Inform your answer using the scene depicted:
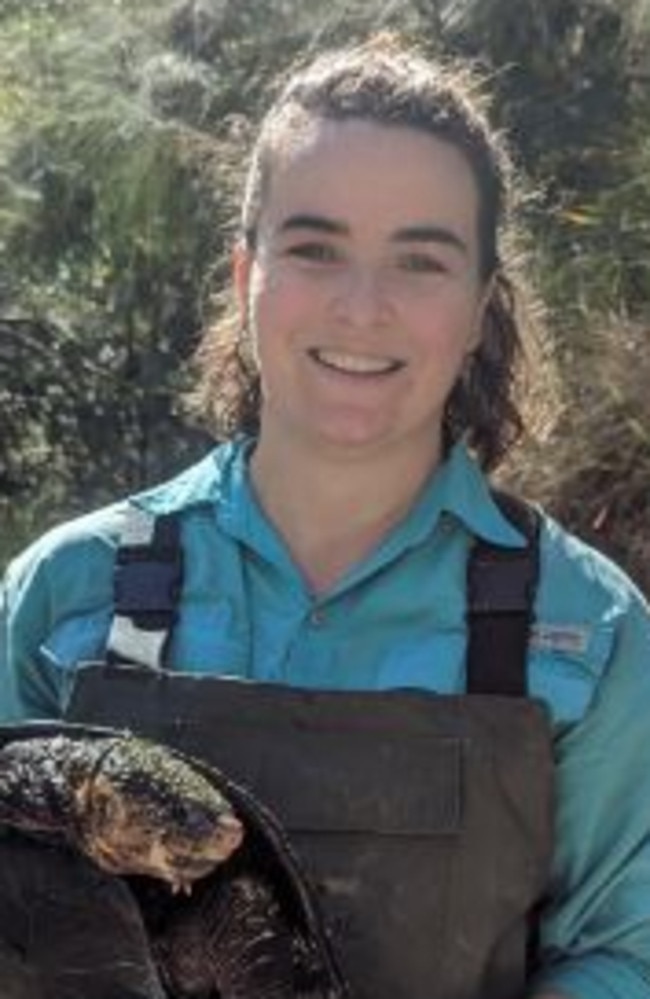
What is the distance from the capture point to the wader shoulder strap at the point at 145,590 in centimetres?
271

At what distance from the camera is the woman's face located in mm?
2686

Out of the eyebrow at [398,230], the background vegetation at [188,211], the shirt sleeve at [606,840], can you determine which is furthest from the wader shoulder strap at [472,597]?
the background vegetation at [188,211]

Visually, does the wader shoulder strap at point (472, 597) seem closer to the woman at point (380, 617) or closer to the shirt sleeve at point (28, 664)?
the woman at point (380, 617)

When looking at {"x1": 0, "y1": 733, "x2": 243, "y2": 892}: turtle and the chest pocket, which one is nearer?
{"x1": 0, "y1": 733, "x2": 243, "y2": 892}: turtle

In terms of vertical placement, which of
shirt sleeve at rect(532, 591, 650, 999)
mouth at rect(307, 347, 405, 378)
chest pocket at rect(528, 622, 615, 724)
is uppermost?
mouth at rect(307, 347, 405, 378)

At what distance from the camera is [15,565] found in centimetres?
292

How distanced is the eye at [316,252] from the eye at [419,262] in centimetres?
8

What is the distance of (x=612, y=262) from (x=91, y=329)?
6.89 feet

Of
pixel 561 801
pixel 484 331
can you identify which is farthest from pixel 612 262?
pixel 561 801

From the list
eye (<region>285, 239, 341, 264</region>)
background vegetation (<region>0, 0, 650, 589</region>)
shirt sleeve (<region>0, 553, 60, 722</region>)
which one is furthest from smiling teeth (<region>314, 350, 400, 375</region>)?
background vegetation (<region>0, 0, 650, 589</region>)

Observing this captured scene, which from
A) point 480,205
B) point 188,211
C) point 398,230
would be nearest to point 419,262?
point 398,230

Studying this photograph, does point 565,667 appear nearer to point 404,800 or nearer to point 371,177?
point 404,800

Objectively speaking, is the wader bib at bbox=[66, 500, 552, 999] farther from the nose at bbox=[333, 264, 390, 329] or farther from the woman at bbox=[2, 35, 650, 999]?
the nose at bbox=[333, 264, 390, 329]

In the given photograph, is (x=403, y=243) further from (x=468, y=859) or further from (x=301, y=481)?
(x=468, y=859)
